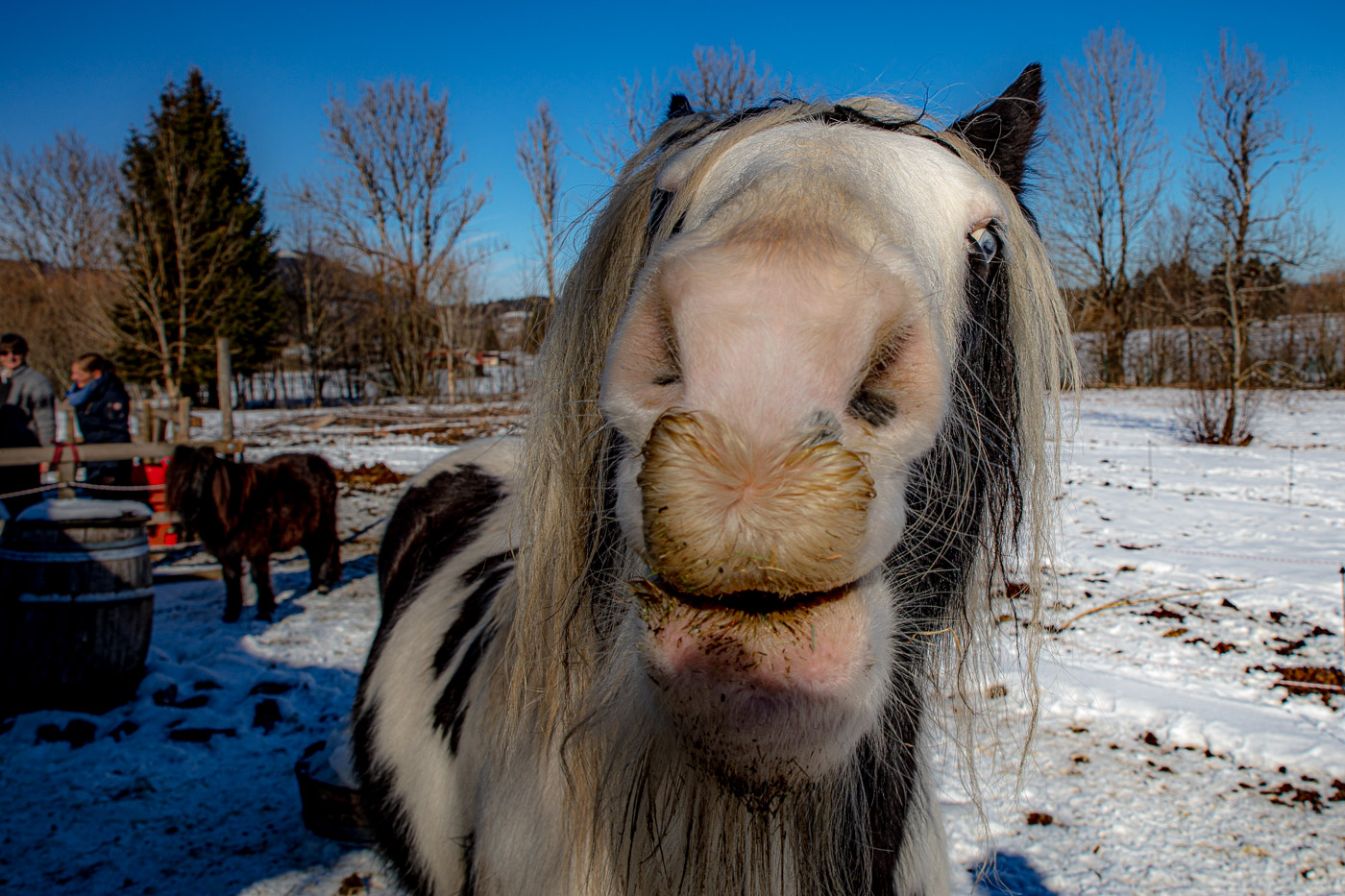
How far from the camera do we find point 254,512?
20.3 feet

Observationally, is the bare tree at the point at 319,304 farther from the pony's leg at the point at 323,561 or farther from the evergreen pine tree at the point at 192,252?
the pony's leg at the point at 323,561

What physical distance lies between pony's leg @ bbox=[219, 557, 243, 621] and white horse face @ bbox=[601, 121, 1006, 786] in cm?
622

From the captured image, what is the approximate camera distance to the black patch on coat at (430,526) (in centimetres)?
265

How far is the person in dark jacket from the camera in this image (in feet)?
24.7

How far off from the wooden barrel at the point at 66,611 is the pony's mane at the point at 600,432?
403 cm

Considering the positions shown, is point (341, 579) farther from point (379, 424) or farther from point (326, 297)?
point (326, 297)

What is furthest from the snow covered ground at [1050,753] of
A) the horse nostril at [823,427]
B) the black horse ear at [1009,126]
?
the horse nostril at [823,427]

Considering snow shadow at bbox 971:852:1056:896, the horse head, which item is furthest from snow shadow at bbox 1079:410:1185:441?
the horse head

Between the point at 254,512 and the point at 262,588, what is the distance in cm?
69

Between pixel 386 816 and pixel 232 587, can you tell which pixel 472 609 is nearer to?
pixel 386 816

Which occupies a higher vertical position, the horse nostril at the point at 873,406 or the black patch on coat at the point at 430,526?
the horse nostril at the point at 873,406

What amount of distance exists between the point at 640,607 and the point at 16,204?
4307 cm

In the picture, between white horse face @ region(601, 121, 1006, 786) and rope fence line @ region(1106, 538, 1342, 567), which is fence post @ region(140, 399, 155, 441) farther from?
rope fence line @ region(1106, 538, 1342, 567)

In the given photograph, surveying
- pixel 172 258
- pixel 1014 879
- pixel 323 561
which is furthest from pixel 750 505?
pixel 172 258
